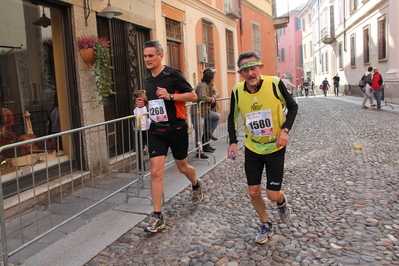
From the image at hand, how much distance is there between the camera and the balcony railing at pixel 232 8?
13.9m

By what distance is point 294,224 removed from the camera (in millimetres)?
3648

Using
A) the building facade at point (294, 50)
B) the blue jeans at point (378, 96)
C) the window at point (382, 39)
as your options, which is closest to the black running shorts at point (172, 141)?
the blue jeans at point (378, 96)

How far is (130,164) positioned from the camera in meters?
4.92

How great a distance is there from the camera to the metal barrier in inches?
135

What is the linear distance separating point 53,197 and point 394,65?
18.3 meters

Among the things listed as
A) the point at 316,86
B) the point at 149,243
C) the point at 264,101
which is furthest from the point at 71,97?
the point at 316,86

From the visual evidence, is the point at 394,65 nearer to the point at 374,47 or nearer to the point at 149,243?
the point at 374,47

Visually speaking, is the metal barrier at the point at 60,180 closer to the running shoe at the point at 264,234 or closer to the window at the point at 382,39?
the running shoe at the point at 264,234

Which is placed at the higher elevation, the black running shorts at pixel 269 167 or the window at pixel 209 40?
the window at pixel 209 40

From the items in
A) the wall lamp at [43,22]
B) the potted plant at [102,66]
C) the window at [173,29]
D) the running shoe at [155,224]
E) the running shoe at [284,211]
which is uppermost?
the window at [173,29]

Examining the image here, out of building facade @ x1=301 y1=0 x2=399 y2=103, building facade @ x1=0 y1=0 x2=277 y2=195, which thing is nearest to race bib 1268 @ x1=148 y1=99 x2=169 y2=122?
building facade @ x1=0 y1=0 x2=277 y2=195

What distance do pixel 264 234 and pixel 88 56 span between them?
408 cm

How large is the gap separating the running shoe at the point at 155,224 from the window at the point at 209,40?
8866 millimetres

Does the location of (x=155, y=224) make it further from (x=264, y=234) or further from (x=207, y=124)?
(x=207, y=124)
